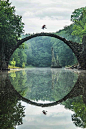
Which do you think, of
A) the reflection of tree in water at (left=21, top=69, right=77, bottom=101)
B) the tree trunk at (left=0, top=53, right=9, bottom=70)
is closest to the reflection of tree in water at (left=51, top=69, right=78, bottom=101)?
the reflection of tree in water at (left=21, top=69, right=77, bottom=101)

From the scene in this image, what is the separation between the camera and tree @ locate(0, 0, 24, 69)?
2862 centimetres

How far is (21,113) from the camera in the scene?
3822 mm

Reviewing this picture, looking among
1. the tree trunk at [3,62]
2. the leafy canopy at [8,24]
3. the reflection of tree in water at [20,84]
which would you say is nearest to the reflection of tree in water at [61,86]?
the reflection of tree in water at [20,84]

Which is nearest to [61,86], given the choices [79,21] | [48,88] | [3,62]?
[48,88]

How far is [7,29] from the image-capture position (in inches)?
1177

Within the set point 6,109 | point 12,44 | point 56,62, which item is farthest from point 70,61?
point 6,109

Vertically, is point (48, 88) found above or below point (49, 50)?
below

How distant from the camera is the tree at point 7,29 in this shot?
28625 millimetres

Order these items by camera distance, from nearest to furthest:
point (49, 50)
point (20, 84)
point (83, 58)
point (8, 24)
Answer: point (20, 84) < point (8, 24) < point (83, 58) < point (49, 50)

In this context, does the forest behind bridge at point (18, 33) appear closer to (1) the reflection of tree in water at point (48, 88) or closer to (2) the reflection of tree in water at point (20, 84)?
(2) the reflection of tree in water at point (20, 84)

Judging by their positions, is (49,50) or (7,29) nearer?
(7,29)

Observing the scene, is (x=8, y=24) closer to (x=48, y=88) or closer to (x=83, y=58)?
(x=83, y=58)

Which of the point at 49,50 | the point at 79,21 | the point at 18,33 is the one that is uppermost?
the point at 79,21

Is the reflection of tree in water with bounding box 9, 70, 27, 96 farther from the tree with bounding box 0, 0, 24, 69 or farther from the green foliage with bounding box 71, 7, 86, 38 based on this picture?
the green foliage with bounding box 71, 7, 86, 38
